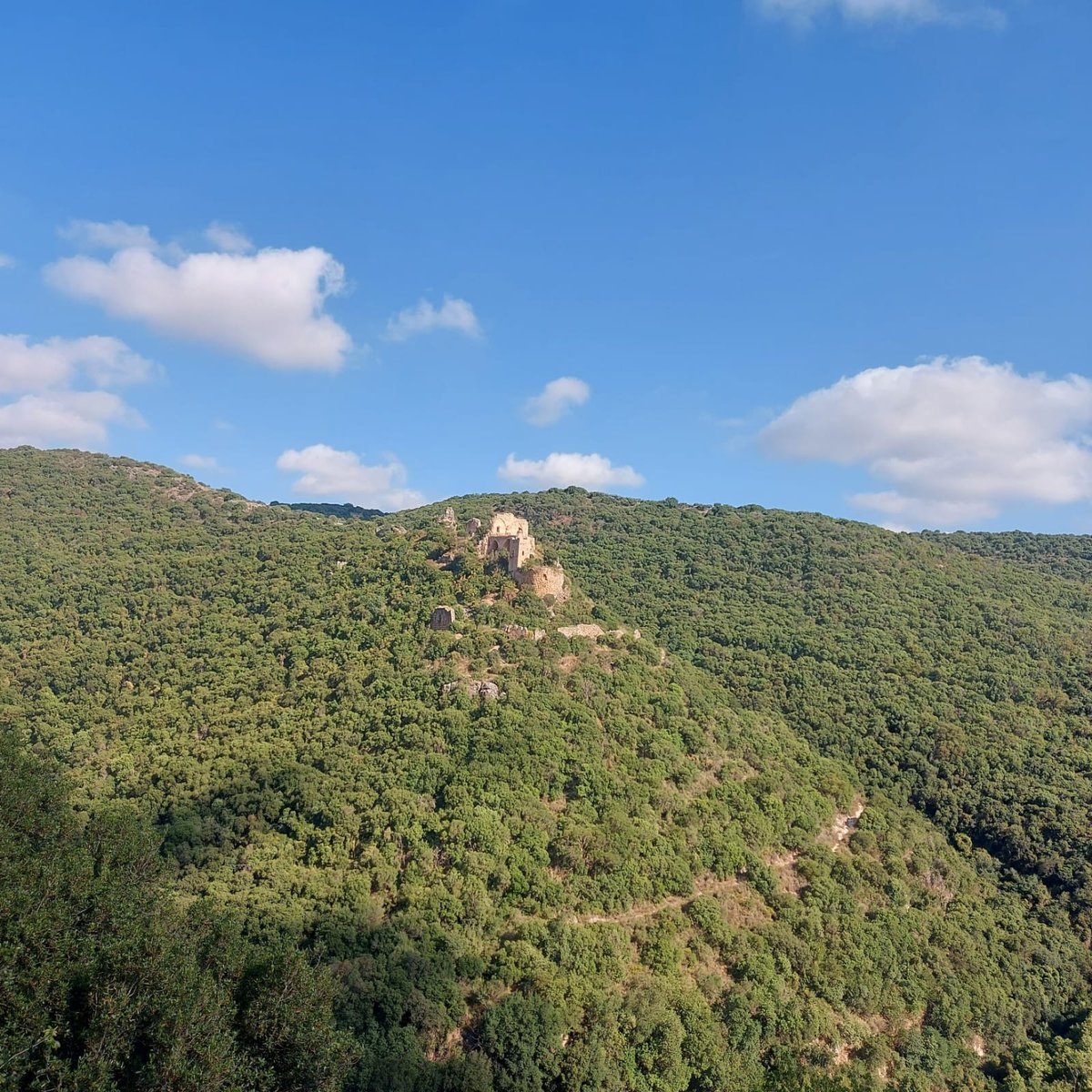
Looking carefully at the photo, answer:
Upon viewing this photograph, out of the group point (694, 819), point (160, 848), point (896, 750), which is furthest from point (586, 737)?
point (896, 750)

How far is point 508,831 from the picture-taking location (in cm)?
4697

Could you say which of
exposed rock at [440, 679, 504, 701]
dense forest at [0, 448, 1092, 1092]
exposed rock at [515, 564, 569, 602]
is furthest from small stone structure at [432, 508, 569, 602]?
exposed rock at [440, 679, 504, 701]

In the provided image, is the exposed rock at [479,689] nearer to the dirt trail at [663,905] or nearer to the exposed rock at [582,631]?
the exposed rock at [582,631]

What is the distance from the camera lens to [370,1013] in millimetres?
35844

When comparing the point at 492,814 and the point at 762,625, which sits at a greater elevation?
the point at 762,625

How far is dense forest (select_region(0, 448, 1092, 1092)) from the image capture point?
2817 centimetres

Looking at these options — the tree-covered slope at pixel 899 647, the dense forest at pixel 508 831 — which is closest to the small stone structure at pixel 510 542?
the dense forest at pixel 508 831

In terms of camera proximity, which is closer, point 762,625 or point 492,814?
point 492,814

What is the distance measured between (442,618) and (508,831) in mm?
23682

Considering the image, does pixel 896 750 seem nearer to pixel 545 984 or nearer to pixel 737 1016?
pixel 737 1016

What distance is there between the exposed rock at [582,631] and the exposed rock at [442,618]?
10245mm

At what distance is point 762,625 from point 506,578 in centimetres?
3833

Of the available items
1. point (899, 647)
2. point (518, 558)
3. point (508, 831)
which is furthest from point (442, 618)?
point (899, 647)

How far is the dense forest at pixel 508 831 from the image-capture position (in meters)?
28.2
